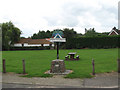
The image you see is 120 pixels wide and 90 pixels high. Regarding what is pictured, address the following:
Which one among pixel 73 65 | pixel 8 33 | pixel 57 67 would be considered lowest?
pixel 73 65

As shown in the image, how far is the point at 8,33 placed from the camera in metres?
54.2

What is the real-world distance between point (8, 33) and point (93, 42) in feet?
96.2

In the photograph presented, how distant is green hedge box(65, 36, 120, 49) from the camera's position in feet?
128

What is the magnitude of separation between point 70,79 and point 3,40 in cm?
4745

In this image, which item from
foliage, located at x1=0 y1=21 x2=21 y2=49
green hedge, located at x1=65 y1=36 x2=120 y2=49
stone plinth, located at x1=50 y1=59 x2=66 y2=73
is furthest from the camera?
foliage, located at x1=0 y1=21 x2=21 y2=49

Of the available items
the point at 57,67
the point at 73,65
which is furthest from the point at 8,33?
the point at 57,67

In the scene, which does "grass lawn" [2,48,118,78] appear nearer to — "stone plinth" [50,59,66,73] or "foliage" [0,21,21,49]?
"stone plinth" [50,59,66,73]

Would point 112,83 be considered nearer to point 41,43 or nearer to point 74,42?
point 74,42

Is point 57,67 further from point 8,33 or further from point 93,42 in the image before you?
point 8,33

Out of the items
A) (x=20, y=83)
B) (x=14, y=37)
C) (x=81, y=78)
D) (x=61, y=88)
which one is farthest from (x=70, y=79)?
(x=14, y=37)

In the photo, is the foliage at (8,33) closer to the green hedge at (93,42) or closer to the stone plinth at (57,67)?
the green hedge at (93,42)

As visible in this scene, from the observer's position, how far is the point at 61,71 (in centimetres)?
962

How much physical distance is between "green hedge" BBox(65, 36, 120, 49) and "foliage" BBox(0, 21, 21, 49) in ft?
69.0

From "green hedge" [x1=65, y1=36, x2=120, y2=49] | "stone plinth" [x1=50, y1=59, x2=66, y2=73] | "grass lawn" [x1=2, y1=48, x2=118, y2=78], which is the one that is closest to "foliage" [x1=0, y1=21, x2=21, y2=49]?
"green hedge" [x1=65, y1=36, x2=120, y2=49]
